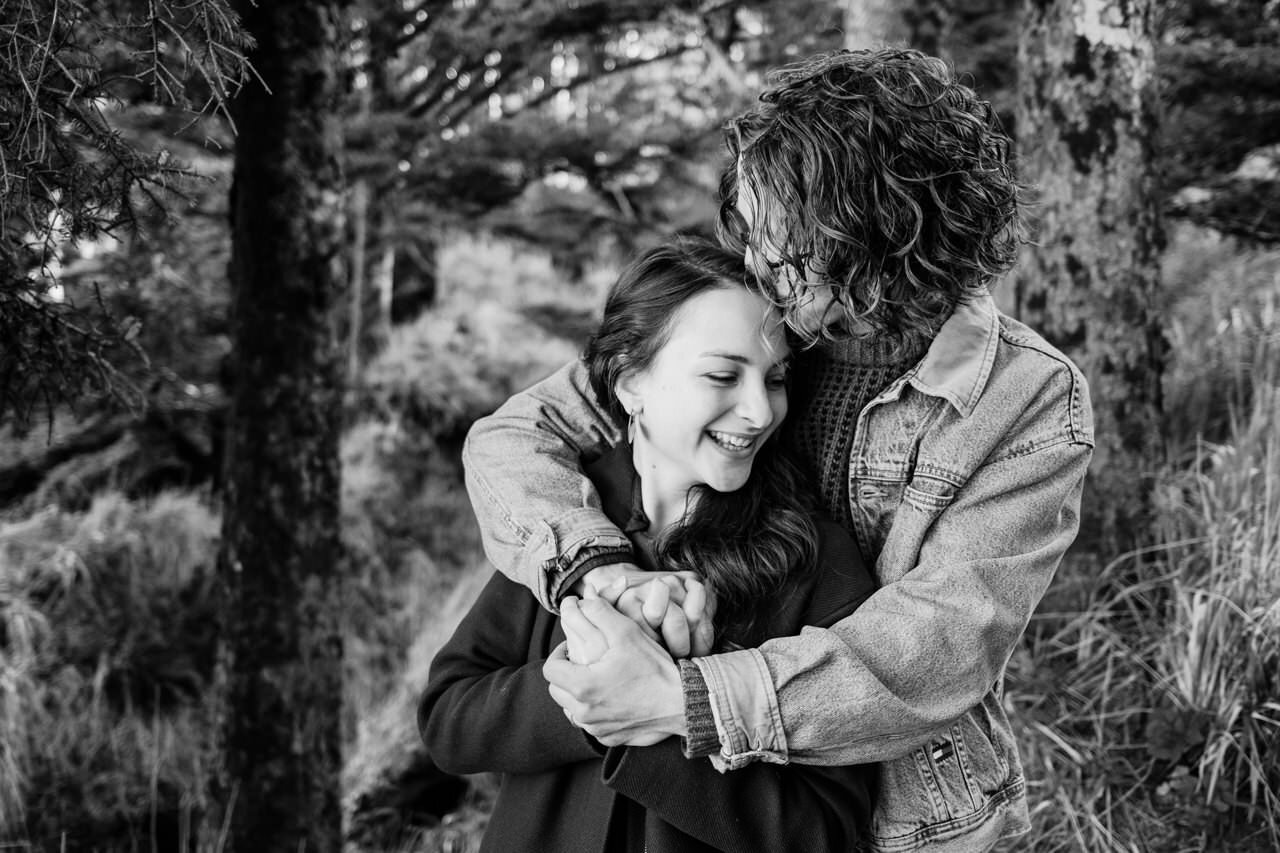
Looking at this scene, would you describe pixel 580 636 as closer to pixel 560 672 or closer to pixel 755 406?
pixel 560 672

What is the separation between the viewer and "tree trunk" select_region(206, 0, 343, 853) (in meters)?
3.38

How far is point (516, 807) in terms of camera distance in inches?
80.0

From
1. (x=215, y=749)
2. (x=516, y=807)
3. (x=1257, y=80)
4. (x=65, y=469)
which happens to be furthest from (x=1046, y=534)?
(x=65, y=469)

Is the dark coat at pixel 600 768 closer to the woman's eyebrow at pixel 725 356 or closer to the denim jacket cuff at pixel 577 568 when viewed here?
the denim jacket cuff at pixel 577 568

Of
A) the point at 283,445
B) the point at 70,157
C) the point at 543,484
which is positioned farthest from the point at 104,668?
the point at 543,484

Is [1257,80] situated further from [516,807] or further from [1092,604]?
[516,807]

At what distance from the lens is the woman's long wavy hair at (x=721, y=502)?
1915 millimetres

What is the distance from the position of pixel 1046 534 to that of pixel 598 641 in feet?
2.47

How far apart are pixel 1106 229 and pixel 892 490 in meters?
1.95

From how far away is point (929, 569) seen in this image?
180cm

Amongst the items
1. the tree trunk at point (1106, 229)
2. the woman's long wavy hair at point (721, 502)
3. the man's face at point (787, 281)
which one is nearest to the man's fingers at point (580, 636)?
the woman's long wavy hair at point (721, 502)

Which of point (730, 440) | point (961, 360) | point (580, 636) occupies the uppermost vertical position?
point (961, 360)

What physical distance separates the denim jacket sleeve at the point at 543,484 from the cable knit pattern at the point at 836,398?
1.29 ft

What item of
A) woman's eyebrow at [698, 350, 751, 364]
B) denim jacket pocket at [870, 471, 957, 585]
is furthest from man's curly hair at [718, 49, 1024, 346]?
denim jacket pocket at [870, 471, 957, 585]
